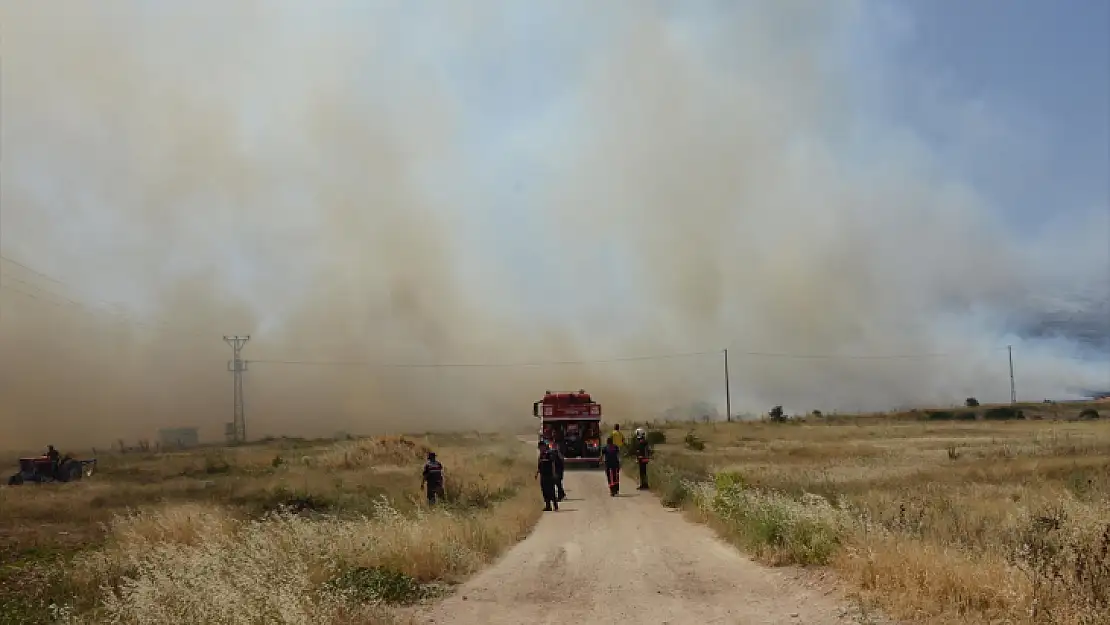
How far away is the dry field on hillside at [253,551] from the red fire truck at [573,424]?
23.3 feet

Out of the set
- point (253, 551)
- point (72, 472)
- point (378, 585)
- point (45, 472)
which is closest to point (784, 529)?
point (378, 585)

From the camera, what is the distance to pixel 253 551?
467 inches

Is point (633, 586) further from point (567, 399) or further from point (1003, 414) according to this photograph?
point (1003, 414)

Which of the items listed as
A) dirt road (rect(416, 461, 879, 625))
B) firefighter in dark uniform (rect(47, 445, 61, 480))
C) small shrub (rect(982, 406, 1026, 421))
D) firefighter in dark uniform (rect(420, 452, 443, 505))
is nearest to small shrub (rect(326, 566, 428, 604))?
dirt road (rect(416, 461, 879, 625))

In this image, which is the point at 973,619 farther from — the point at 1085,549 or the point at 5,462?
the point at 5,462

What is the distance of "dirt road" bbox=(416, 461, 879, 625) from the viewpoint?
955 centimetres

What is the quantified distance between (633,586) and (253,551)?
538 cm

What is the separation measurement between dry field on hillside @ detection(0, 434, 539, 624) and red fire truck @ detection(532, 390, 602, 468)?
7099 millimetres

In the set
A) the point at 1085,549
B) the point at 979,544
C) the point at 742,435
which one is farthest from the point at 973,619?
the point at 742,435

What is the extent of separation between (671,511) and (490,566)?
27.6 feet

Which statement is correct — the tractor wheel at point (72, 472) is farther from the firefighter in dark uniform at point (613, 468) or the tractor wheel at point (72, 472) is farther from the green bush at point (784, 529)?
the green bush at point (784, 529)

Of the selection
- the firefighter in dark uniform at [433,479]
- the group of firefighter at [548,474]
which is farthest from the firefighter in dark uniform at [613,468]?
the firefighter in dark uniform at [433,479]

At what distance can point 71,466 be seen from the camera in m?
43.4

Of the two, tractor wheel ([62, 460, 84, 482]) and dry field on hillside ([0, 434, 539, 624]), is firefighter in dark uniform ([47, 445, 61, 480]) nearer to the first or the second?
tractor wheel ([62, 460, 84, 482])
